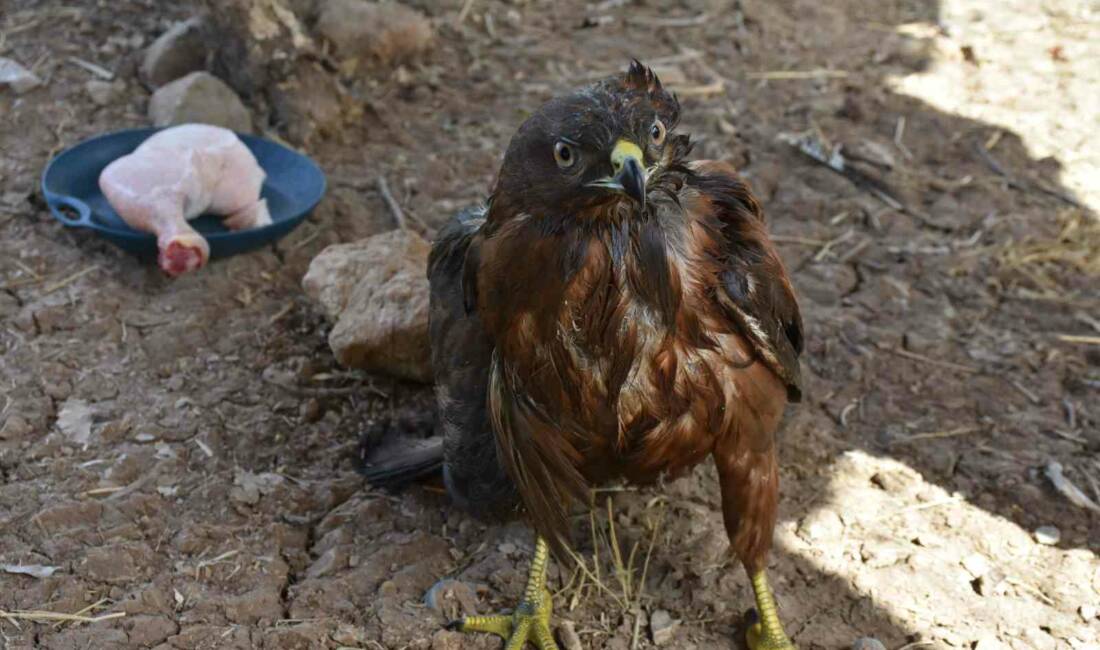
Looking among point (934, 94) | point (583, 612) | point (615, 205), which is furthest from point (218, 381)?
point (934, 94)

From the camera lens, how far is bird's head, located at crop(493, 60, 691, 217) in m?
2.53

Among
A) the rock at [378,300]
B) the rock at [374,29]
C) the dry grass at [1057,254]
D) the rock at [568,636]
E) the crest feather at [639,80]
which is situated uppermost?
the crest feather at [639,80]

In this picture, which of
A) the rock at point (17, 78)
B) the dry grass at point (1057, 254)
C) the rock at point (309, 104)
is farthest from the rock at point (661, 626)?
the rock at point (17, 78)

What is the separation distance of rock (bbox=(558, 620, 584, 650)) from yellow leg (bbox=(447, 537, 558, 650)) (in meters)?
0.05

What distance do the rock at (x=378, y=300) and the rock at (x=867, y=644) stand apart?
1.75m

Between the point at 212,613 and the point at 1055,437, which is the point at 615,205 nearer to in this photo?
the point at 212,613

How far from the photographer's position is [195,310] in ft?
14.6

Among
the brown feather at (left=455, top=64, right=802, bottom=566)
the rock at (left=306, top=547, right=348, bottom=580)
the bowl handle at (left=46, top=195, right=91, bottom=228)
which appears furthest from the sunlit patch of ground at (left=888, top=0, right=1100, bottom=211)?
the bowl handle at (left=46, top=195, right=91, bottom=228)

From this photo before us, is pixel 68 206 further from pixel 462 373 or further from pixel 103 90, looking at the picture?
pixel 462 373

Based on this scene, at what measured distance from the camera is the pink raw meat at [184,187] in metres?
4.40

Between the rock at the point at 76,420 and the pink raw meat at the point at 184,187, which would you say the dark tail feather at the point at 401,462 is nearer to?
the rock at the point at 76,420

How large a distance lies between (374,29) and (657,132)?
11.5 feet

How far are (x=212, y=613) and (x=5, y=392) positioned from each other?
1357 mm

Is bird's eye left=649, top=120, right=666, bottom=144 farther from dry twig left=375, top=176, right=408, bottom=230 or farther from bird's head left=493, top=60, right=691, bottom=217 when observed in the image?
dry twig left=375, top=176, right=408, bottom=230
